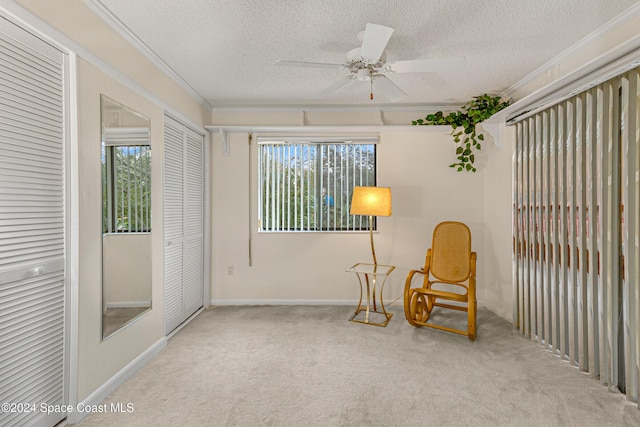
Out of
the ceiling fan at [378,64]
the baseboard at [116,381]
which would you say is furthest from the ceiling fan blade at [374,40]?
the baseboard at [116,381]

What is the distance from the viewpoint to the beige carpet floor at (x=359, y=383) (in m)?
1.89

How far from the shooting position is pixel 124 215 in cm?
233

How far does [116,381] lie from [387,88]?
2.89 meters

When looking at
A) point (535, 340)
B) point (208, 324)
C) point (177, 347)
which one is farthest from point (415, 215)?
point (177, 347)

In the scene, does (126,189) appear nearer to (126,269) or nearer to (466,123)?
(126,269)

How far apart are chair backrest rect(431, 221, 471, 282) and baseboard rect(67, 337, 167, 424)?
9.04 feet

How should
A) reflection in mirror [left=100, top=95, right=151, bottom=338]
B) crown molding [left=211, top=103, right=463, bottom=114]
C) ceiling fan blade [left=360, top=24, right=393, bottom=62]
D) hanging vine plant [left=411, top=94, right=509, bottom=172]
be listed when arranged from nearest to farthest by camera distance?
ceiling fan blade [left=360, top=24, right=393, bottom=62] < reflection in mirror [left=100, top=95, right=151, bottom=338] < hanging vine plant [left=411, top=94, right=509, bottom=172] < crown molding [left=211, top=103, right=463, bottom=114]

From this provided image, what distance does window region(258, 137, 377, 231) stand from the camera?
13.5ft

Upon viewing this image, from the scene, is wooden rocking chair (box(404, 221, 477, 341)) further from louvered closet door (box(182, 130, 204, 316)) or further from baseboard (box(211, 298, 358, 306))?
louvered closet door (box(182, 130, 204, 316))

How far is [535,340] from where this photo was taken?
2.91 metres

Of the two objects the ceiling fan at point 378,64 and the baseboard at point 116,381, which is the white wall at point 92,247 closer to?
the baseboard at point 116,381

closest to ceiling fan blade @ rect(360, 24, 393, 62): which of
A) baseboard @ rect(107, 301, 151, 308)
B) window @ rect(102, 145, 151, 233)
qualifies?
window @ rect(102, 145, 151, 233)

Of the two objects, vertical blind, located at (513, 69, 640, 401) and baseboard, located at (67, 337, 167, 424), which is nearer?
baseboard, located at (67, 337, 167, 424)

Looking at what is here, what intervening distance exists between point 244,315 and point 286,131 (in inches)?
89.3
